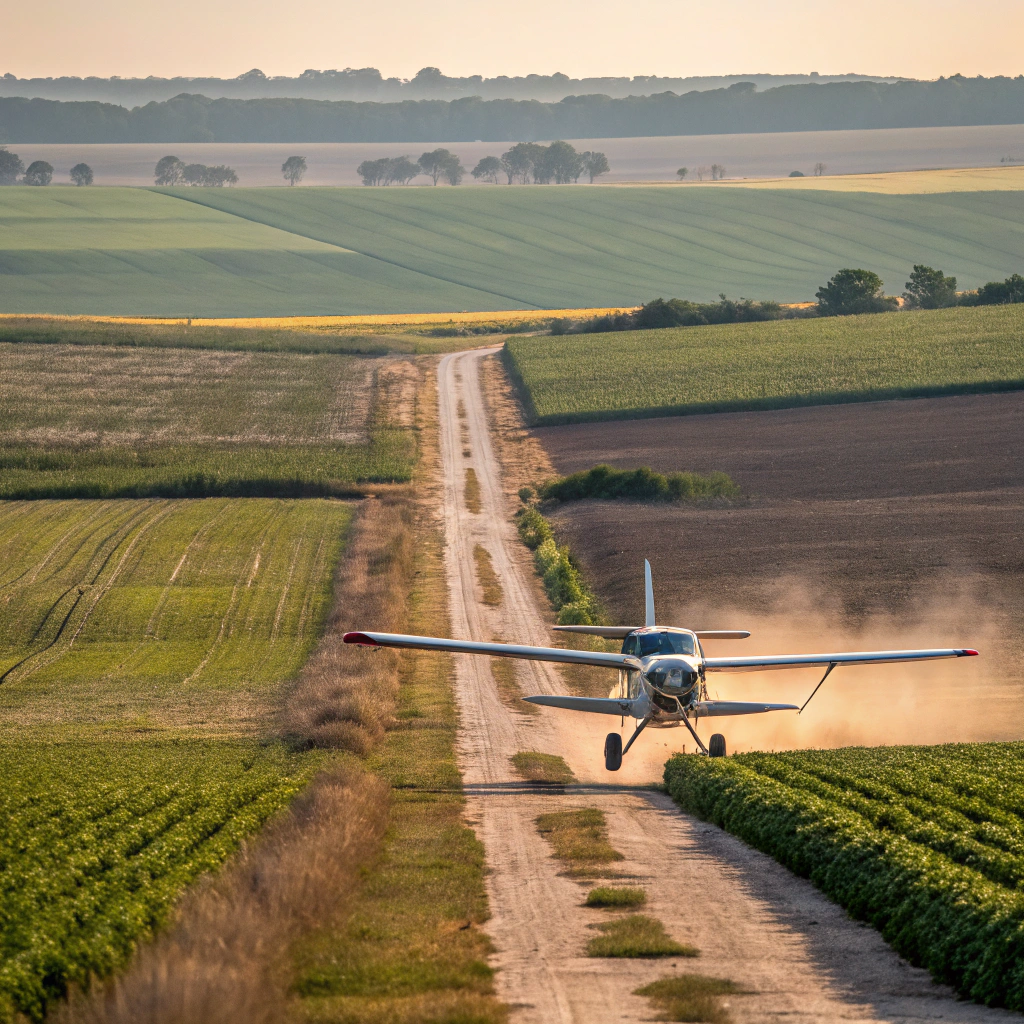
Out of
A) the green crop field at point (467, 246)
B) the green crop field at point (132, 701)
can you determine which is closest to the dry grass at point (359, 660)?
the green crop field at point (132, 701)

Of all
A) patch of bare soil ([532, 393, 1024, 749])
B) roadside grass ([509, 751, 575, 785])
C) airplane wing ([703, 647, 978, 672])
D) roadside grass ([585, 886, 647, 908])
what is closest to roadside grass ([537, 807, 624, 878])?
roadside grass ([585, 886, 647, 908])

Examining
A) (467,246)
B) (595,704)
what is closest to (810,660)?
(595,704)

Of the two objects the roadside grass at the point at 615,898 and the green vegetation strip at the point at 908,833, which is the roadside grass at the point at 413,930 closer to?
the roadside grass at the point at 615,898

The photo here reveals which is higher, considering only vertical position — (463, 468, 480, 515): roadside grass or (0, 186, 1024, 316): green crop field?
(0, 186, 1024, 316): green crop field

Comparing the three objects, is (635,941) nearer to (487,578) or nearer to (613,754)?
(613,754)

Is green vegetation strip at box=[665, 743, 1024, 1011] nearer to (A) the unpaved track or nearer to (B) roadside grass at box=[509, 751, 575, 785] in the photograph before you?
(A) the unpaved track

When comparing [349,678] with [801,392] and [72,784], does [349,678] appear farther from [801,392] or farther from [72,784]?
[801,392]
